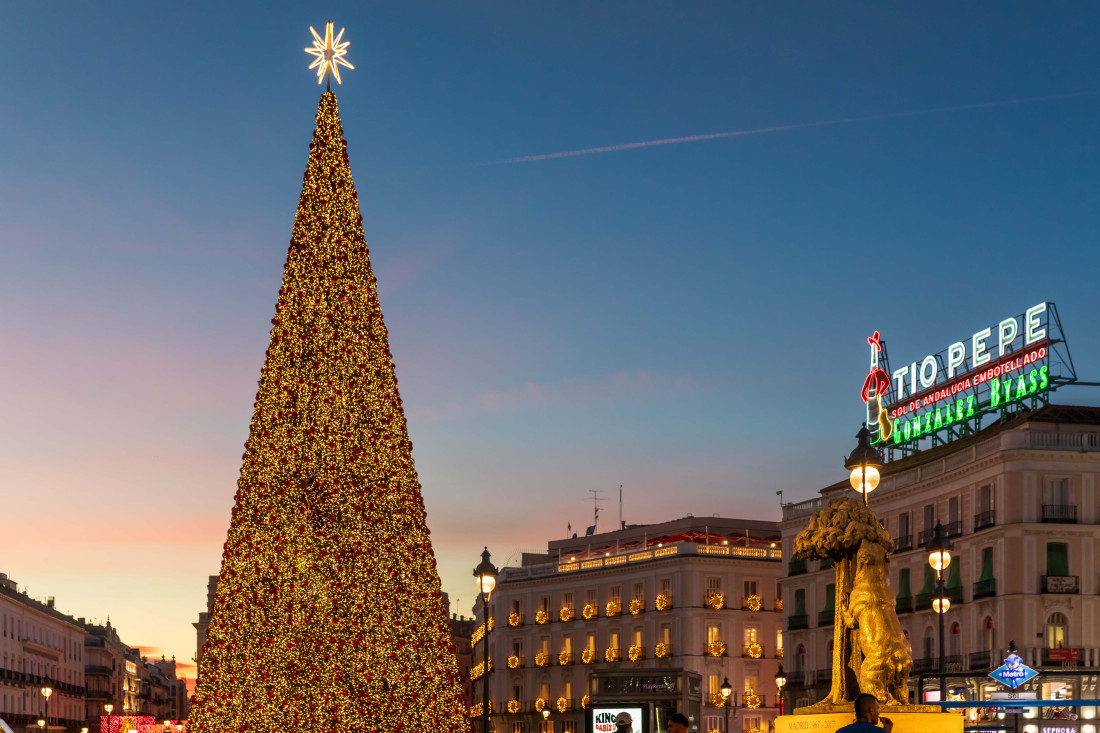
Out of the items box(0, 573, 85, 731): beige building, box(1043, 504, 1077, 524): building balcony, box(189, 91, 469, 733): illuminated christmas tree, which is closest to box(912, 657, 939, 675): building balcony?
box(1043, 504, 1077, 524): building balcony

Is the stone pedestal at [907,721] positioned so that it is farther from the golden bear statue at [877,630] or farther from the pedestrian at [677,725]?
the pedestrian at [677,725]

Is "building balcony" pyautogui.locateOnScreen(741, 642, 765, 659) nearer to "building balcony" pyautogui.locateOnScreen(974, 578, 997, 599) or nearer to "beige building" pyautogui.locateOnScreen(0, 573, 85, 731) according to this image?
"building balcony" pyautogui.locateOnScreen(974, 578, 997, 599)

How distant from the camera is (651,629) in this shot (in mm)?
80625

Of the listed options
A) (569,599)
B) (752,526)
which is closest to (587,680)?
(569,599)

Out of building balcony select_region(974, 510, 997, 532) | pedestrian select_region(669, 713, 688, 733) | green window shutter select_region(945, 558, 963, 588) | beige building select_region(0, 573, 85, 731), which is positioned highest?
building balcony select_region(974, 510, 997, 532)

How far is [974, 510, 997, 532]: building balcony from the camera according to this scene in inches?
2151

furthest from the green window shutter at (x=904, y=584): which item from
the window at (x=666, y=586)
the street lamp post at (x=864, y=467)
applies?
the street lamp post at (x=864, y=467)

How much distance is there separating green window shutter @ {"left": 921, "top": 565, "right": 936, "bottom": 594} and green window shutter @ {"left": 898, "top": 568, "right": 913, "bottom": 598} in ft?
4.15

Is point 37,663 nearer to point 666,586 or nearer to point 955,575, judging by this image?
point 666,586

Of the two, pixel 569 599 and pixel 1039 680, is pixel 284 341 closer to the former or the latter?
pixel 1039 680

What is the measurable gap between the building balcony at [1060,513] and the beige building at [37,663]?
197 ft

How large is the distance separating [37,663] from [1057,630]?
78234 mm

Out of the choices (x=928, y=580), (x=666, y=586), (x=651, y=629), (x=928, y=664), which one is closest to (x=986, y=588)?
(x=928, y=580)

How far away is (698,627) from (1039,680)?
28.9m
